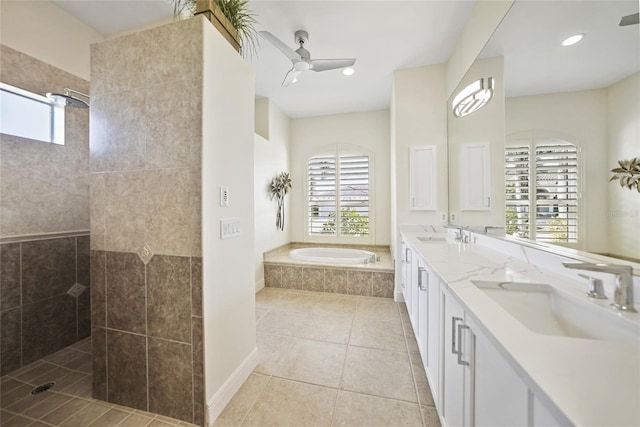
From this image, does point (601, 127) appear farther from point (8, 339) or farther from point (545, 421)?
point (8, 339)

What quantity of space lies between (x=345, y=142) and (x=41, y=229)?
4041 millimetres

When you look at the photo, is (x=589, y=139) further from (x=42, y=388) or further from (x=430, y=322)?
→ (x=42, y=388)

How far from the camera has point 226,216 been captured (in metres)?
1.49

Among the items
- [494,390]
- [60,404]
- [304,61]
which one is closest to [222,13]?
[304,61]

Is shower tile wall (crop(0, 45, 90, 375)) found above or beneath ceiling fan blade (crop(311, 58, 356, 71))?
beneath

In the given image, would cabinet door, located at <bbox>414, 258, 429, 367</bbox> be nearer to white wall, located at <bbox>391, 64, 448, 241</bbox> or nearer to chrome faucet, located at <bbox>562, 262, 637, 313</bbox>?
chrome faucet, located at <bbox>562, 262, 637, 313</bbox>

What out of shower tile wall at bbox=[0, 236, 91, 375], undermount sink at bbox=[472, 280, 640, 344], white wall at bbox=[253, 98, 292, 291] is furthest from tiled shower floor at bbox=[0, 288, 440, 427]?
white wall at bbox=[253, 98, 292, 291]

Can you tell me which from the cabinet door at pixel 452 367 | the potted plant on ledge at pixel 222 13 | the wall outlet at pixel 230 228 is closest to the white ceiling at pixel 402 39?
the potted plant on ledge at pixel 222 13

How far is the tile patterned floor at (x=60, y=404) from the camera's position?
1.36m

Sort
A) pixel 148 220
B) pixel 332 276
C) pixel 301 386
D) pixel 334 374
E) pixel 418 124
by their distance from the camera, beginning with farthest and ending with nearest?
pixel 332 276 < pixel 418 124 < pixel 334 374 < pixel 301 386 < pixel 148 220

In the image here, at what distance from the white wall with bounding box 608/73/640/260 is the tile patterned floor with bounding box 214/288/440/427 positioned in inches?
49.7

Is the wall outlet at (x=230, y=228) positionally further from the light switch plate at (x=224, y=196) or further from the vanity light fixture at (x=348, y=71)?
the vanity light fixture at (x=348, y=71)

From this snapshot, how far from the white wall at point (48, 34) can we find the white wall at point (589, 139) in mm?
3448

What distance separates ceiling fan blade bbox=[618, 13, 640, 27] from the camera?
837 millimetres
